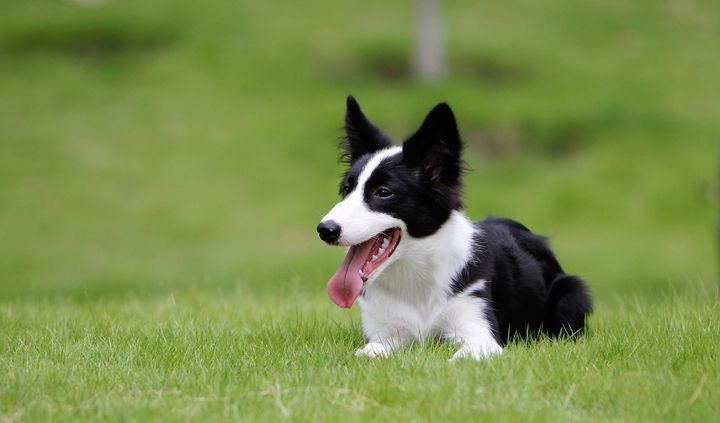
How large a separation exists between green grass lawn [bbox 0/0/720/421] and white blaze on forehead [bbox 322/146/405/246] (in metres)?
0.74

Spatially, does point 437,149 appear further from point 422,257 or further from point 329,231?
point 329,231

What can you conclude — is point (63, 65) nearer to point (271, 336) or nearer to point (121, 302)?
point (121, 302)

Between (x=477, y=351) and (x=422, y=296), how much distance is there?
0.60 metres

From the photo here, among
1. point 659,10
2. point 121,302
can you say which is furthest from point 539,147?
point 121,302

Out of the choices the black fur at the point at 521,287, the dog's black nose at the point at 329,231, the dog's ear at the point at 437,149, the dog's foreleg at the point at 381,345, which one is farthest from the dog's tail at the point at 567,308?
the dog's black nose at the point at 329,231

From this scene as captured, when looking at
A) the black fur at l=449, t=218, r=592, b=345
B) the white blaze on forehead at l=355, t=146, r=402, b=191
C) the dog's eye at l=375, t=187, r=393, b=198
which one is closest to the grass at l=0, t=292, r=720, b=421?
the black fur at l=449, t=218, r=592, b=345

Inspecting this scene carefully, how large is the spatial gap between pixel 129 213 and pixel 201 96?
4.35 metres

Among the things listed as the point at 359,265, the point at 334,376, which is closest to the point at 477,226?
the point at 359,265

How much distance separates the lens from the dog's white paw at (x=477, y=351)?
16.9 ft

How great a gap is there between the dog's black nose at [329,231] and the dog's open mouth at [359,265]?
1.06 feet

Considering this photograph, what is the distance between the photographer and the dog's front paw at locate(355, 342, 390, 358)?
538 cm

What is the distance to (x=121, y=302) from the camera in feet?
30.1

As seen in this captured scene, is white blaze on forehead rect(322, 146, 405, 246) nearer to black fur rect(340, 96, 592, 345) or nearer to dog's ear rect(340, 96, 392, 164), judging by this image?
black fur rect(340, 96, 592, 345)

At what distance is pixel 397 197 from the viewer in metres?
5.47
